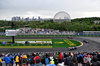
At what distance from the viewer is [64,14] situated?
95.3m

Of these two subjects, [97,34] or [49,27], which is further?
[49,27]

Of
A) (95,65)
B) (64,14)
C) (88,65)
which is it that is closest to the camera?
(95,65)

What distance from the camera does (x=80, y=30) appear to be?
6869cm

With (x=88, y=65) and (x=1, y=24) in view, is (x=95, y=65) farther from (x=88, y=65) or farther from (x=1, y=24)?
(x=1, y=24)

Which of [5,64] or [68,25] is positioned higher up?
[68,25]

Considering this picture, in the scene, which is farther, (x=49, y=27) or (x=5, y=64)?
(x=49, y=27)

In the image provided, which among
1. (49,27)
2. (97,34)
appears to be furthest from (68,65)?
(49,27)

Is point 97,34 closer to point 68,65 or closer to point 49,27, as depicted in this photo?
point 49,27

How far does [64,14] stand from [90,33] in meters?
40.3

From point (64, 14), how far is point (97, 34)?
4344 centimetres

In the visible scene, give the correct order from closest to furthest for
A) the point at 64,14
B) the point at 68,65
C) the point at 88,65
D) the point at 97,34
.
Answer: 1. the point at 88,65
2. the point at 68,65
3. the point at 97,34
4. the point at 64,14

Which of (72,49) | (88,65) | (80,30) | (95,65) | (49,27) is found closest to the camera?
(95,65)

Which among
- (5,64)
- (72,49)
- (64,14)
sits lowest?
(72,49)

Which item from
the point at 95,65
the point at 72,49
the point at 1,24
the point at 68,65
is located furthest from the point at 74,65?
the point at 1,24
